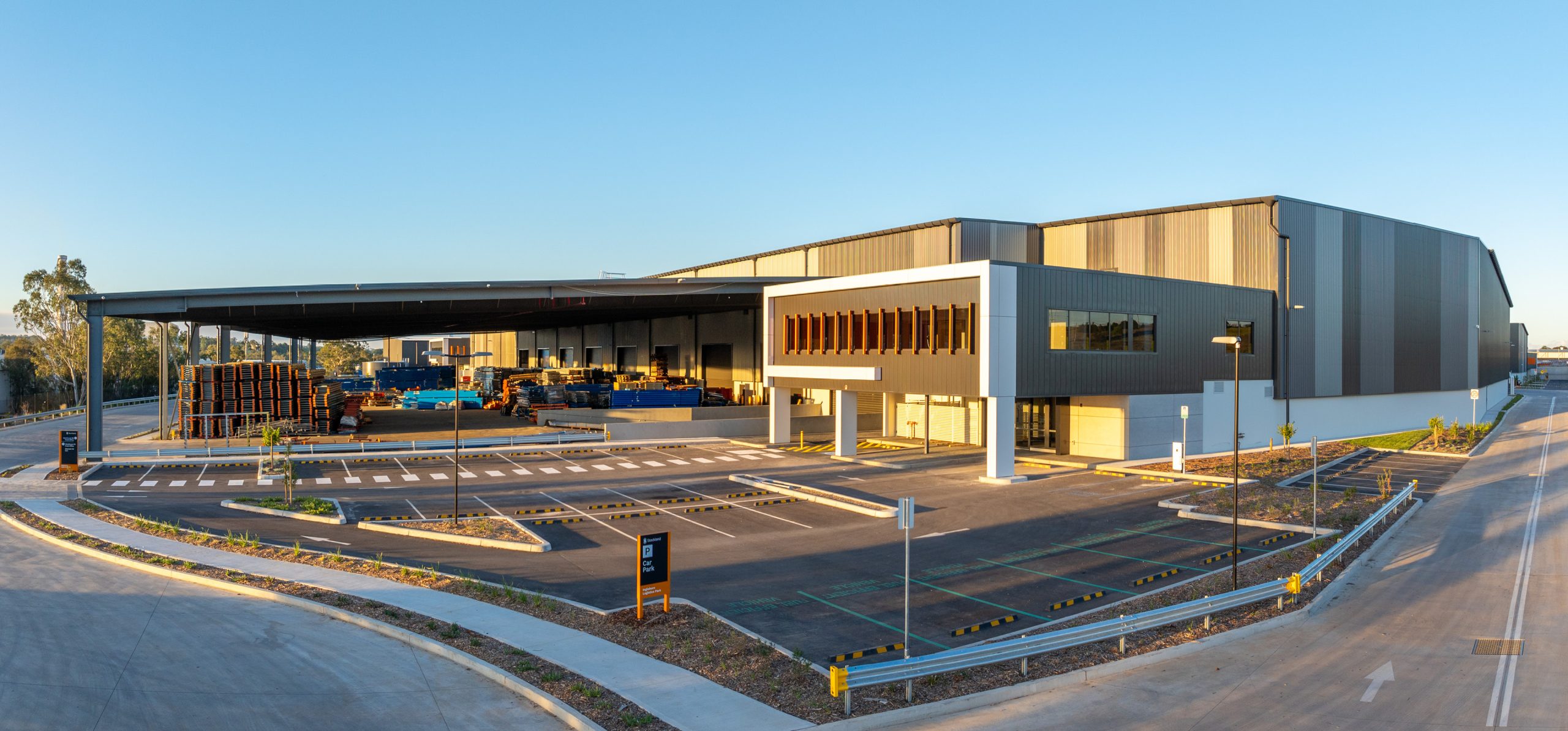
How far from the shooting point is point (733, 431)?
52.8 metres

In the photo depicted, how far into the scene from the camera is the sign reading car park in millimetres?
15055

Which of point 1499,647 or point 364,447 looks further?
point 364,447

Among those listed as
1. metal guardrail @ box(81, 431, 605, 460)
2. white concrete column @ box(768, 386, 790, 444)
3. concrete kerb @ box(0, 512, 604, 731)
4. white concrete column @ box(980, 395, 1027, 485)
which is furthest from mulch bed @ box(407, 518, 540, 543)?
white concrete column @ box(768, 386, 790, 444)

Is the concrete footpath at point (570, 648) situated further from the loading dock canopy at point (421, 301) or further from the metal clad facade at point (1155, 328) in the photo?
the metal clad facade at point (1155, 328)

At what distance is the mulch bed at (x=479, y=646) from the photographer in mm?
11109

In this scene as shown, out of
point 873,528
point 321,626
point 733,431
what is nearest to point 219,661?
point 321,626

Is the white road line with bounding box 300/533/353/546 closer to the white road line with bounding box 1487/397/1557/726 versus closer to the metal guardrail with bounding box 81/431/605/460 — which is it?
the metal guardrail with bounding box 81/431/605/460

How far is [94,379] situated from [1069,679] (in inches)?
1690

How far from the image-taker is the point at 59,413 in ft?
232

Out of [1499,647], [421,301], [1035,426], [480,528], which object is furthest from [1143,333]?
[421,301]

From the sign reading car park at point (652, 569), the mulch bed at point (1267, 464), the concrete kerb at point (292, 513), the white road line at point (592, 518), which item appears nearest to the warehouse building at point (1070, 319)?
the mulch bed at point (1267, 464)

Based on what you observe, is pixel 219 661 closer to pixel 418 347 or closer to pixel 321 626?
pixel 321 626

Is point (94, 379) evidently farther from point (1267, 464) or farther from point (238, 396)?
point (1267, 464)

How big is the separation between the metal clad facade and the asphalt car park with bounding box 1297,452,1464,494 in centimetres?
677
